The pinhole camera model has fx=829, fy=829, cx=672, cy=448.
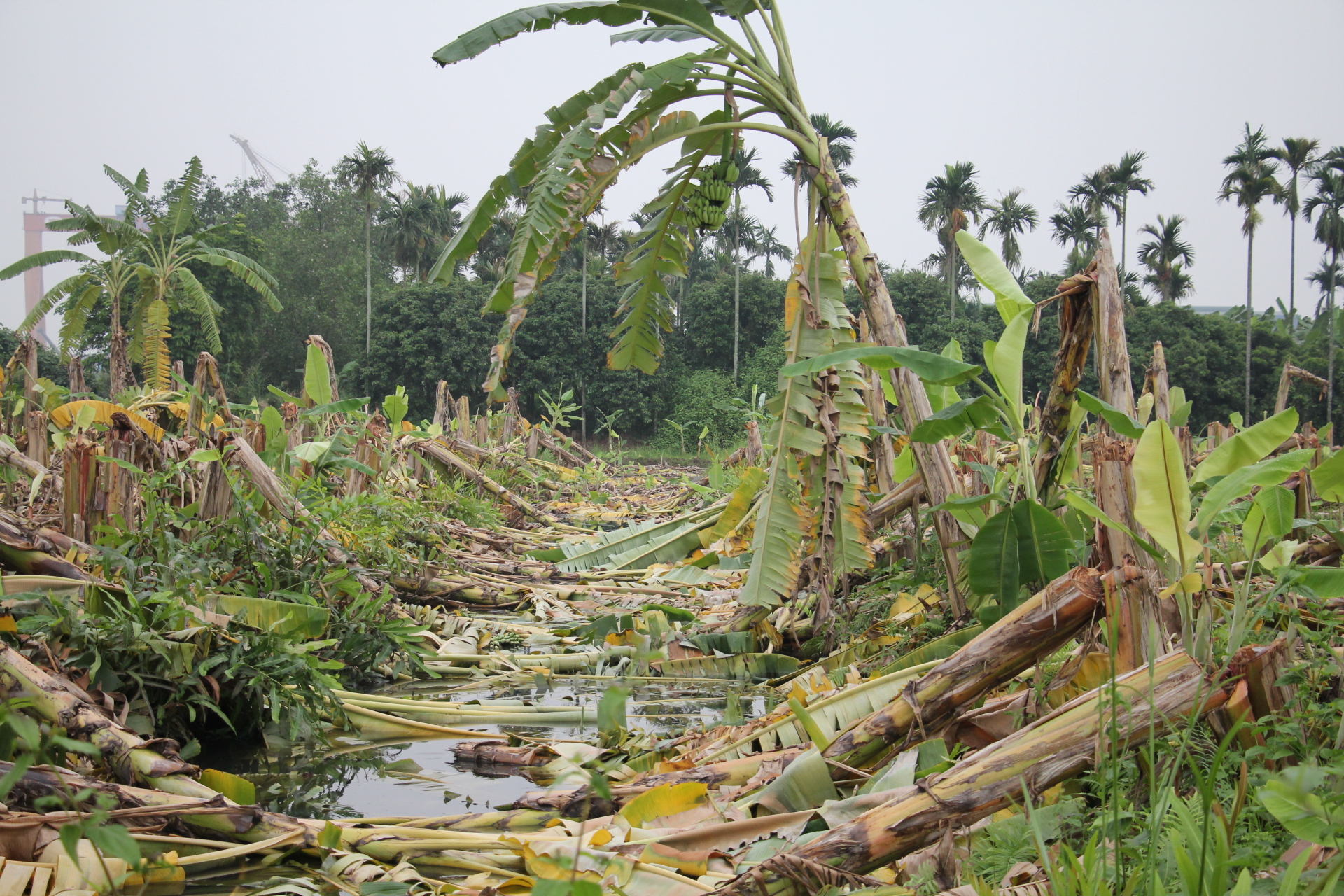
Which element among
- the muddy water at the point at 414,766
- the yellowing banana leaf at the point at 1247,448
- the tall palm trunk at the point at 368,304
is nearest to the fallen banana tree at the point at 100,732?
the muddy water at the point at 414,766

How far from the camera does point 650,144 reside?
3768 millimetres

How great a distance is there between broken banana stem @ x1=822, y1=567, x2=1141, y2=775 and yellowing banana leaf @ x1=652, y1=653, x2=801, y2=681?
5.12 feet

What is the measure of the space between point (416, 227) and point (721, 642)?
37.1 m

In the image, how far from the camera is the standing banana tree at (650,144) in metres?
3.26

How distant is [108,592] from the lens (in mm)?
2223

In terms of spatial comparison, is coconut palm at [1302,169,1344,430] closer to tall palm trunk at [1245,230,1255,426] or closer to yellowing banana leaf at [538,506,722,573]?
tall palm trunk at [1245,230,1255,426]

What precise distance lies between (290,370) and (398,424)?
3072 centimetres

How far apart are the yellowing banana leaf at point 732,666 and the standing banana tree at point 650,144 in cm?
69

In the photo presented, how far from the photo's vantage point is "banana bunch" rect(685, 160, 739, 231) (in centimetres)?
427

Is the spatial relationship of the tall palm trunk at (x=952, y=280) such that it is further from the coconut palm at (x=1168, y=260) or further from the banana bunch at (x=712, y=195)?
the banana bunch at (x=712, y=195)

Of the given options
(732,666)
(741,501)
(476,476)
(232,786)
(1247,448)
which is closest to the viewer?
(232,786)

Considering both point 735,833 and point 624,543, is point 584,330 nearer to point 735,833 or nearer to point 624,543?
point 624,543

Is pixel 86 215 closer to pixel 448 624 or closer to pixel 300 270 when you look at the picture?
pixel 448 624

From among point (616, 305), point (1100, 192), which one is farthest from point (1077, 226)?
point (616, 305)
